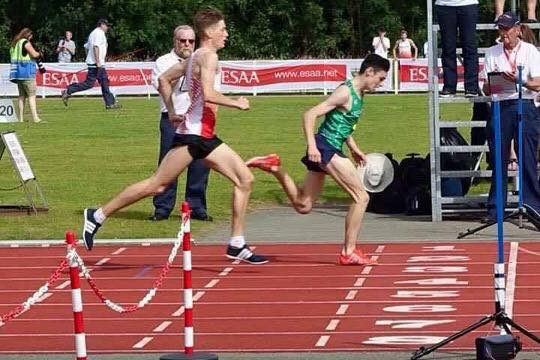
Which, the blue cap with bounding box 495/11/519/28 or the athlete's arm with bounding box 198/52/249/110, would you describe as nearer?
the athlete's arm with bounding box 198/52/249/110

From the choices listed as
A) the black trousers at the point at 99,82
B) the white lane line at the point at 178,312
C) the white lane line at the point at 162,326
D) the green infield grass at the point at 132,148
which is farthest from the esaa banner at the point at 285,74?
the white lane line at the point at 162,326

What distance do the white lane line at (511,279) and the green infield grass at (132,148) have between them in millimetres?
3537

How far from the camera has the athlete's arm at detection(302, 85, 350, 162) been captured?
41.9 ft

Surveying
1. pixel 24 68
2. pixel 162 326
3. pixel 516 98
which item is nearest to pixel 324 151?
pixel 162 326

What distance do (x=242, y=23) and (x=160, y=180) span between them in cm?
5356

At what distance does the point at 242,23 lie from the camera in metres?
66.1

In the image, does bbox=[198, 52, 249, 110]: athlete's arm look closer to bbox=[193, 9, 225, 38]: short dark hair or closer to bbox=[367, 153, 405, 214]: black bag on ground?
bbox=[193, 9, 225, 38]: short dark hair

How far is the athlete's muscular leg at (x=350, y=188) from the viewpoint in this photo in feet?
42.7

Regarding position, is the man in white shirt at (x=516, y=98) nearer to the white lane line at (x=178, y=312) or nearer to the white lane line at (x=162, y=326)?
the white lane line at (x=178, y=312)

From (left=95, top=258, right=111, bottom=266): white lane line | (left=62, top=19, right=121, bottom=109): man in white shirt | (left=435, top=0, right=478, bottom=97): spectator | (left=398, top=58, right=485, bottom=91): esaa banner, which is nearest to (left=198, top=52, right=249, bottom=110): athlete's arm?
(left=95, top=258, right=111, bottom=266): white lane line

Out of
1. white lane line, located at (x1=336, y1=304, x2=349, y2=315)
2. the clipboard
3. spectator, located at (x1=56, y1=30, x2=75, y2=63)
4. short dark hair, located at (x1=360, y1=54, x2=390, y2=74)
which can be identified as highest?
short dark hair, located at (x1=360, y1=54, x2=390, y2=74)

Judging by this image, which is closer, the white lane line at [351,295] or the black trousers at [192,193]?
the white lane line at [351,295]

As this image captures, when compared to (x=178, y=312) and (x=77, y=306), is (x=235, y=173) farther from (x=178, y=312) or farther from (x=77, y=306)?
(x=77, y=306)

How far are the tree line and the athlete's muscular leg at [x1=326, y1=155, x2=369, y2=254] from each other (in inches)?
1949
